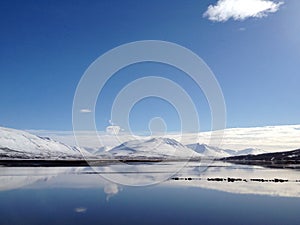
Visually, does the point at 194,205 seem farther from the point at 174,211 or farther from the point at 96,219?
the point at 96,219

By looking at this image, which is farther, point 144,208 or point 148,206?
point 148,206

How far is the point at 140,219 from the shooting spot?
79.0ft

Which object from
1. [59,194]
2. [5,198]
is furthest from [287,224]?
[5,198]

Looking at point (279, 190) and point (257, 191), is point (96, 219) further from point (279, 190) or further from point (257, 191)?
point (279, 190)

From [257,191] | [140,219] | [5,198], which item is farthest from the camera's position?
[257,191]

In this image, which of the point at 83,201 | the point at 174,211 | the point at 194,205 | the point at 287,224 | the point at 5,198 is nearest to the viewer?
the point at 287,224

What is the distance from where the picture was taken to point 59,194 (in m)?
37.5

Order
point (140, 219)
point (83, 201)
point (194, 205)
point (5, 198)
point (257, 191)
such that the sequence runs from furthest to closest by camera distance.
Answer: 1. point (257, 191)
2. point (5, 198)
3. point (83, 201)
4. point (194, 205)
5. point (140, 219)

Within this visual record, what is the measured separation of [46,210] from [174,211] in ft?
32.2

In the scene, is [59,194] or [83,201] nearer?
[83,201]

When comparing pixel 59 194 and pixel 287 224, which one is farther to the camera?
pixel 59 194

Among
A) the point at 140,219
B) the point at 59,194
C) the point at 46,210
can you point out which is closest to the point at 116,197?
the point at 59,194

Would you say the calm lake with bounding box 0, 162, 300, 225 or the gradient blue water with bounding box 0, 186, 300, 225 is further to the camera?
the calm lake with bounding box 0, 162, 300, 225

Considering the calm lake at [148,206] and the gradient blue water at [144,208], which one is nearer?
the gradient blue water at [144,208]
